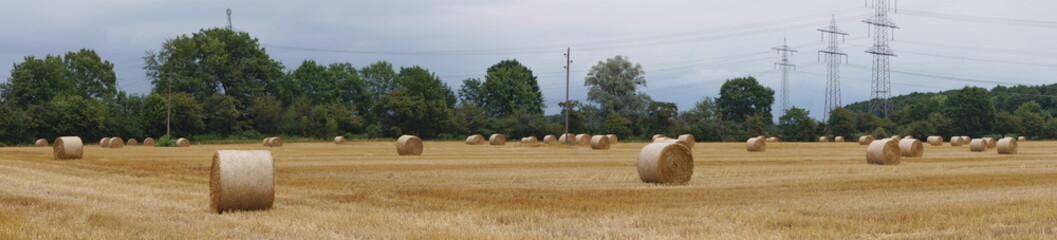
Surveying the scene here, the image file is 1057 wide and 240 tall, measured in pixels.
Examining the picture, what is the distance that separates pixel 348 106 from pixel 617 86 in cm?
3023

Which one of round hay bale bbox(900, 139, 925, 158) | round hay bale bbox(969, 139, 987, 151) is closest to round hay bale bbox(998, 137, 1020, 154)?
round hay bale bbox(969, 139, 987, 151)

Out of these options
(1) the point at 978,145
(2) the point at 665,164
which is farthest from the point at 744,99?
(2) the point at 665,164

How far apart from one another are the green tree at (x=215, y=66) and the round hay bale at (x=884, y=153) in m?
60.7

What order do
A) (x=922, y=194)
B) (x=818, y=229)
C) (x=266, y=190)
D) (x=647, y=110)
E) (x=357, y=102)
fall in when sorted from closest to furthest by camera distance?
(x=818, y=229), (x=266, y=190), (x=922, y=194), (x=647, y=110), (x=357, y=102)

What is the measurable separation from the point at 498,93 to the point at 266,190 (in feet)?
308

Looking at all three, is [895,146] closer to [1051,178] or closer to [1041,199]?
[1051,178]

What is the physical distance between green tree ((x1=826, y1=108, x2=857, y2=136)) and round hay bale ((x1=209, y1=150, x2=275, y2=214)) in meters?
84.5

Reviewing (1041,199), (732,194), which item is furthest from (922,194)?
(732,194)

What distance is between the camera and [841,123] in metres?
90.1

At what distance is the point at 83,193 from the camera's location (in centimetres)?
1500

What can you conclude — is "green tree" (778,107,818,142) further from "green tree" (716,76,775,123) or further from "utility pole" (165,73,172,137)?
"utility pole" (165,73,172,137)

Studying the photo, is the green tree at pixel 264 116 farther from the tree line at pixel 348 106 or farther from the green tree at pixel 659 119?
the green tree at pixel 659 119

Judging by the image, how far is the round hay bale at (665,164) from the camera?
729 inches

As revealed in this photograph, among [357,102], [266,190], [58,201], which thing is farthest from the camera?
[357,102]
